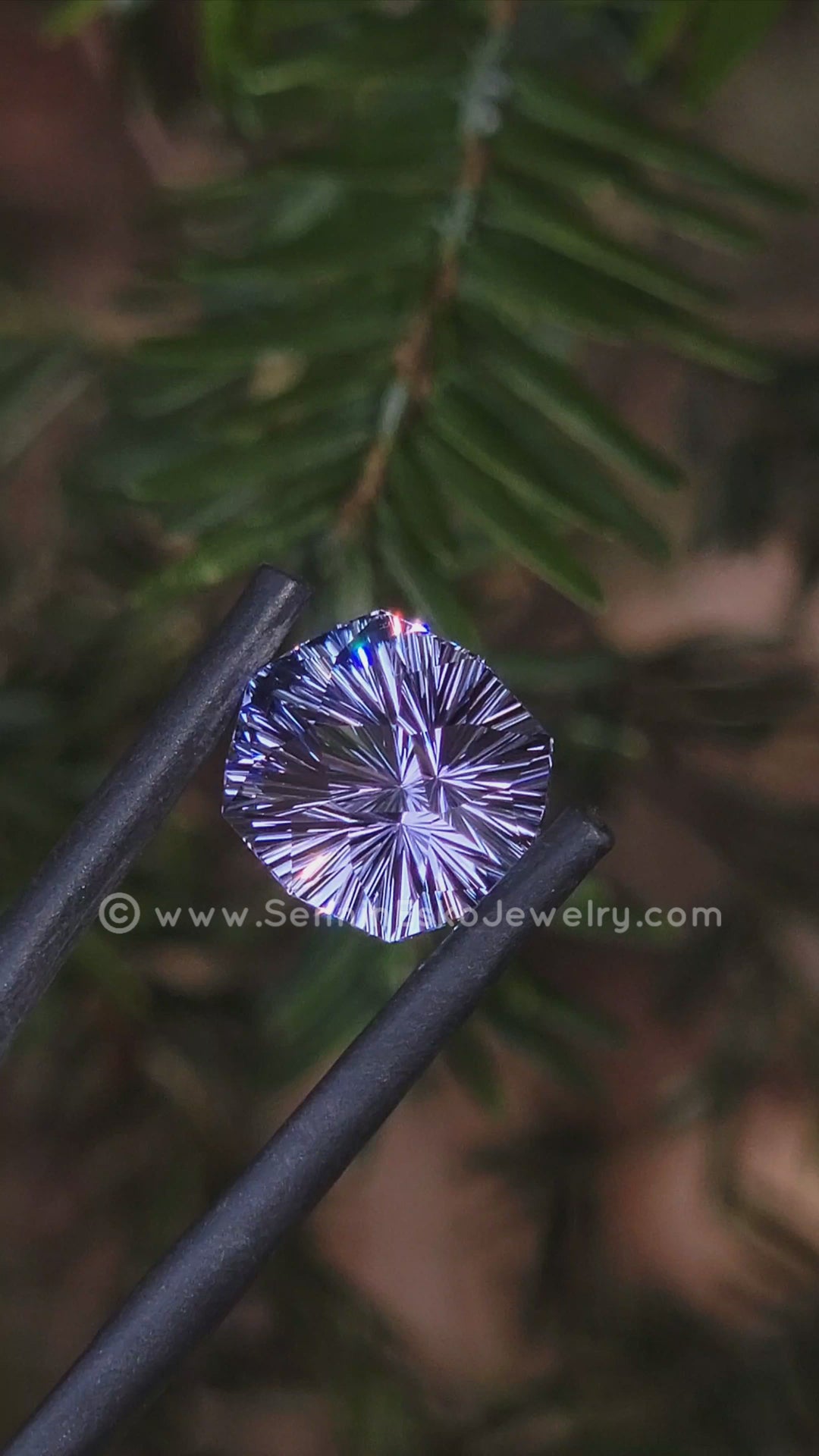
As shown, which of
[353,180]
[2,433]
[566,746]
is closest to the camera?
[353,180]

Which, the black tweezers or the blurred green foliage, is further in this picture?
the blurred green foliage

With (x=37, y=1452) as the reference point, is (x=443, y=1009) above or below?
above

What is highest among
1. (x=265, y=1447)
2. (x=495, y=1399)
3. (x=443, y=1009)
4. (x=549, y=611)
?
(x=549, y=611)

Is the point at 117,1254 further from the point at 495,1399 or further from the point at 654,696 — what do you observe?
the point at 654,696

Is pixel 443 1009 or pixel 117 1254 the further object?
pixel 117 1254

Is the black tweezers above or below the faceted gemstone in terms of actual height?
below

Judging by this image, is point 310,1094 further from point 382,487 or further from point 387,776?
point 382,487

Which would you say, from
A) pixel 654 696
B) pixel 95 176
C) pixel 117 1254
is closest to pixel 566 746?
pixel 654 696

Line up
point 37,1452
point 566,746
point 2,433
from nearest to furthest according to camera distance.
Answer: point 37,1452
point 566,746
point 2,433
